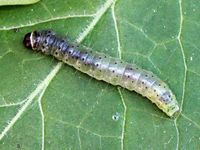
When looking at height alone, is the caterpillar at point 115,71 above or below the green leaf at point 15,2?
below

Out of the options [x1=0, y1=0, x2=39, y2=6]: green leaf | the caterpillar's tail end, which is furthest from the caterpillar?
[x1=0, y1=0, x2=39, y2=6]: green leaf

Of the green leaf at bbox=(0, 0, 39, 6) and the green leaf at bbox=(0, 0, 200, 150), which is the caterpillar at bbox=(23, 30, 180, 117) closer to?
the green leaf at bbox=(0, 0, 200, 150)

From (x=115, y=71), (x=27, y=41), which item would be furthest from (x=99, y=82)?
(x=27, y=41)

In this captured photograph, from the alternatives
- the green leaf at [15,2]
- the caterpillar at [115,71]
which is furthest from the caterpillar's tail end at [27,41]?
the green leaf at [15,2]

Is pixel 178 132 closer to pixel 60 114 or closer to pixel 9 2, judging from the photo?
pixel 60 114

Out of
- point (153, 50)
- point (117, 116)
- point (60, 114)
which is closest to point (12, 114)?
point (60, 114)

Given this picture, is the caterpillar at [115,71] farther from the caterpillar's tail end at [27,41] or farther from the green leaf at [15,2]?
the green leaf at [15,2]
